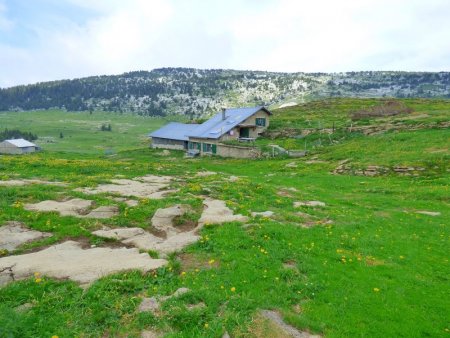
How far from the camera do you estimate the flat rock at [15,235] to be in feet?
45.1

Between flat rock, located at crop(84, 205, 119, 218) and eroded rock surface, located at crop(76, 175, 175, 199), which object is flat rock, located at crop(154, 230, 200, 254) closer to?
flat rock, located at crop(84, 205, 119, 218)

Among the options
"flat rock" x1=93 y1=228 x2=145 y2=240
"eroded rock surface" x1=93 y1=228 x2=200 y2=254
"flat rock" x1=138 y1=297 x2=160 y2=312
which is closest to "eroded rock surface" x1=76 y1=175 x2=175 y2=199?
"flat rock" x1=93 y1=228 x2=145 y2=240

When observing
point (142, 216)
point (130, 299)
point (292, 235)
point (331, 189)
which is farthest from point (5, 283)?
point (331, 189)

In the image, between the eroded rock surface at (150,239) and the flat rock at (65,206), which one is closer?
the eroded rock surface at (150,239)

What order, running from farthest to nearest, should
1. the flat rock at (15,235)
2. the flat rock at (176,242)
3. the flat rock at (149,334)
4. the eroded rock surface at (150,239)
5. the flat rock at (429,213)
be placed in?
the flat rock at (429,213) < the eroded rock surface at (150,239) < the flat rock at (176,242) < the flat rock at (15,235) < the flat rock at (149,334)

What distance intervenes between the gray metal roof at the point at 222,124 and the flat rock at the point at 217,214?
50.2m

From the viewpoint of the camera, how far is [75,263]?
1226 cm

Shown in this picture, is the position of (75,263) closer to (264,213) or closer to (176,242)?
(176,242)

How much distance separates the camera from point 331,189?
33.1 m

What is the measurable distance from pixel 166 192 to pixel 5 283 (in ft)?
43.5

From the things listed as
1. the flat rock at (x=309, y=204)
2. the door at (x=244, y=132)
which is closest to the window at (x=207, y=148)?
the door at (x=244, y=132)

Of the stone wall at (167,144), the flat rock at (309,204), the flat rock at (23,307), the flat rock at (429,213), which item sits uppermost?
the flat rock at (23,307)

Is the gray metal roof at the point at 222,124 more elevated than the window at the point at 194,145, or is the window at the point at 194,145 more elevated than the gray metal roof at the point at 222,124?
the gray metal roof at the point at 222,124

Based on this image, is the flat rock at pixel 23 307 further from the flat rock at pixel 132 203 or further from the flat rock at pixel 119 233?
the flat rock at pixel 132 203
